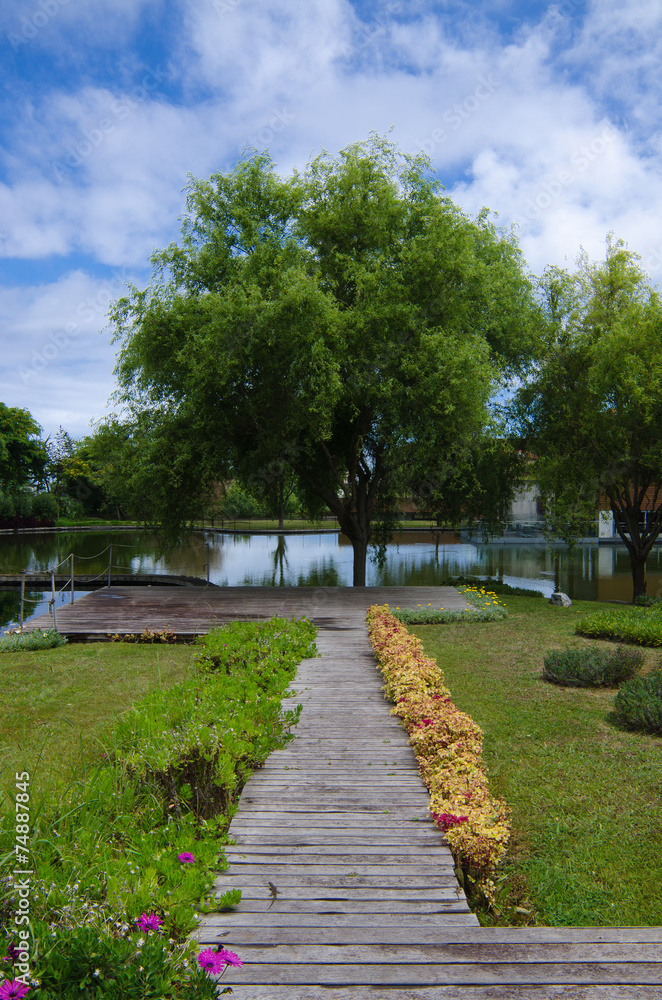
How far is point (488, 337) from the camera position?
1970cm

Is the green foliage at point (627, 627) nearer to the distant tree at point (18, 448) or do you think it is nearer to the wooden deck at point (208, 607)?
the wooden deck at point (208, 607)

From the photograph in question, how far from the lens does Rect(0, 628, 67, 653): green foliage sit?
11727 mm

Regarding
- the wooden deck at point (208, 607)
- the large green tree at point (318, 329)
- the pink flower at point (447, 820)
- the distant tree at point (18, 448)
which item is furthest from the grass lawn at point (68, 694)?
the distant tree at point (18, 448)

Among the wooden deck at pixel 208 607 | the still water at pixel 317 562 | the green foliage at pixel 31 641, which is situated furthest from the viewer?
the still water at pixel 317 562

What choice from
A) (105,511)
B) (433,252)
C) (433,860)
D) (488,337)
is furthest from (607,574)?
(105,511)

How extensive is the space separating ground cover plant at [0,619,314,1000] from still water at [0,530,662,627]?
46.4 feet

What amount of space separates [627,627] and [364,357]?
28.2 ft

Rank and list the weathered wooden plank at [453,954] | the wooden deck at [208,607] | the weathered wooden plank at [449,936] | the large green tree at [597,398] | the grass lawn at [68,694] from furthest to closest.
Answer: the large green tree at [597,398] → the wooden deck at [208,607] → the grass lawn at [68,694] → the weathered wooden plank at [449,936] → the weathered wooden plank at [453,954]

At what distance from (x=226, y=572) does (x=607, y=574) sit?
59.3 ft

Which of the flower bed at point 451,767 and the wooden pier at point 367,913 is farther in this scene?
the flower bed at point 451,767

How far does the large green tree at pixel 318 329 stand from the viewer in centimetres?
1525

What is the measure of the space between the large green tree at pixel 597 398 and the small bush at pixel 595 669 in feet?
29.7

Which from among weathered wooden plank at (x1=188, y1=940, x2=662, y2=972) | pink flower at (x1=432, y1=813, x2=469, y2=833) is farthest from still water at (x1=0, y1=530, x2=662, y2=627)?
weathered wooden plank at (x1=188, y1=940, x2=662, y2=972)

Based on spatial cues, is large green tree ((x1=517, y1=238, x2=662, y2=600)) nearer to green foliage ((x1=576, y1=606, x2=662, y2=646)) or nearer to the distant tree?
green foliage ((x1=576, y1=606, x2=662, y2=646))
